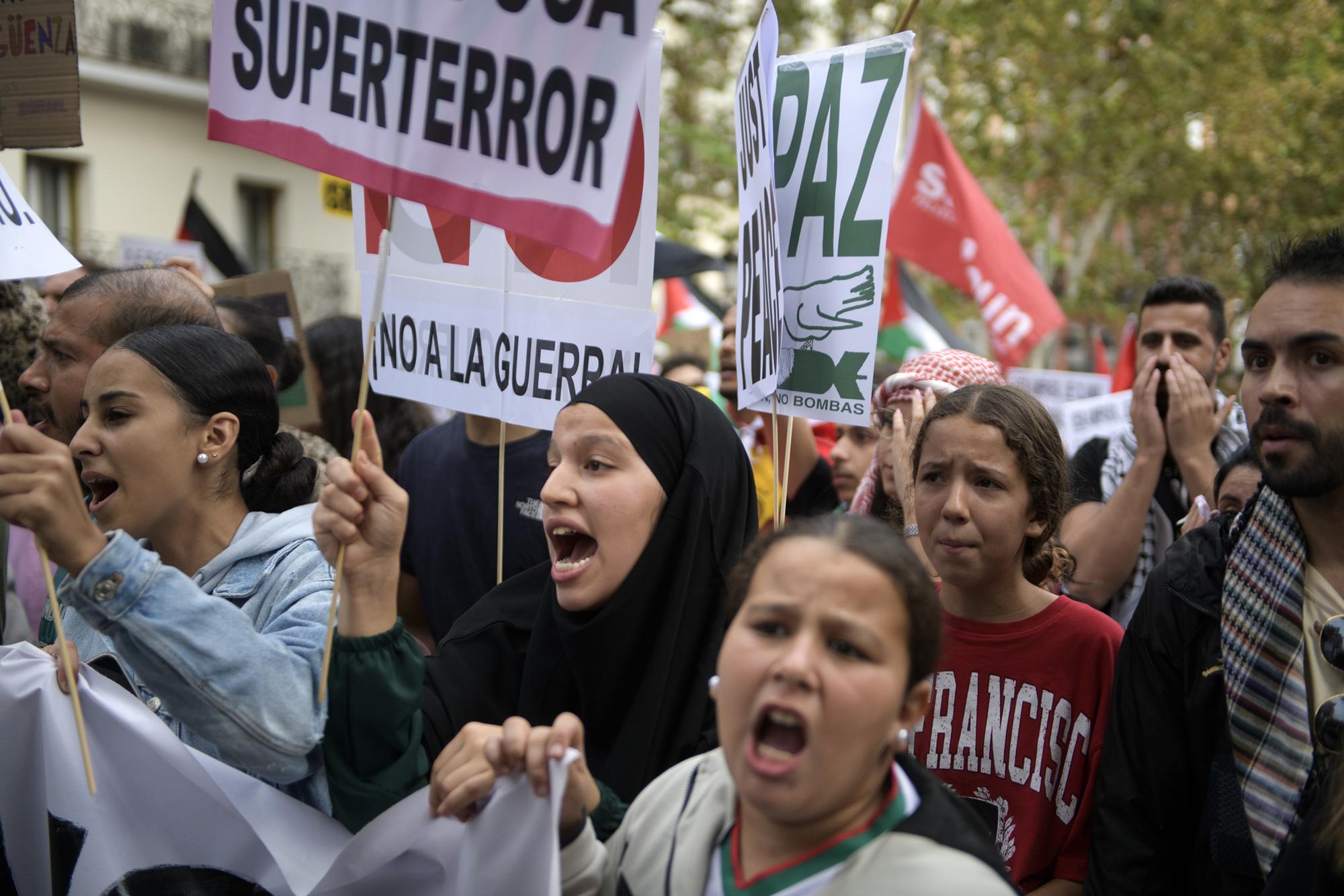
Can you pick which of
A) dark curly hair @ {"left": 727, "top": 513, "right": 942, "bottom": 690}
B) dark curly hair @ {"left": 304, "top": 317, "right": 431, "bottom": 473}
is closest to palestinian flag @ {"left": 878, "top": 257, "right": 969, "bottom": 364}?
dark curly hair @ {"left": 304, "top": 317, "right": 431, "bottom": 473}

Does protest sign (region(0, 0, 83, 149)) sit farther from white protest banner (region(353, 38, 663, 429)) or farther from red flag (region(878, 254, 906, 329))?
red flag (region(878, 254, 906, 329))

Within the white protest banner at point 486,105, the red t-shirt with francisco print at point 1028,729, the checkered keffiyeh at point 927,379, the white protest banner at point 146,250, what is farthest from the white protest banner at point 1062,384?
the white protest banner at point 486,105

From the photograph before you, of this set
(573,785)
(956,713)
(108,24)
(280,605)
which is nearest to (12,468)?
(280,605)

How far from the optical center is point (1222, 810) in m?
2.63

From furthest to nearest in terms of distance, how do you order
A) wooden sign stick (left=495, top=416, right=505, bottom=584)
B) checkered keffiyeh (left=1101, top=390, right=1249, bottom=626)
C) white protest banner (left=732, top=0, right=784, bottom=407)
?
checkered keffiyeh (left=1101, top=390, right=1249, bottom=626) < white protest banner (left=732, top=0, right=784, bottom=407) < wooden sign stick (left=495, top=416, right=505, bottom=584)

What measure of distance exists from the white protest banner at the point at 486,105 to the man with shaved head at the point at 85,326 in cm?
101

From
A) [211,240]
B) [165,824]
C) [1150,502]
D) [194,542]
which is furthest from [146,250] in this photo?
[165,824]

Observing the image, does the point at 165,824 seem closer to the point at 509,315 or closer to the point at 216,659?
the point at 216,659

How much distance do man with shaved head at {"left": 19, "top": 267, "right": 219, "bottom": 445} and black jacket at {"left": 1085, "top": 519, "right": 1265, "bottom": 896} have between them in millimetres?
2386

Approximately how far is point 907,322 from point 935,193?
16.2 ft

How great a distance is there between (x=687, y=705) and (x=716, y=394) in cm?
489

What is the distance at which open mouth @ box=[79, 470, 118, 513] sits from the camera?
271cm

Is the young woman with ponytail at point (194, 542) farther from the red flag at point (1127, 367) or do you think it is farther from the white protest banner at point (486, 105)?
the red flag at point (1127, 367)

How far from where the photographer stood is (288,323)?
212 inches
